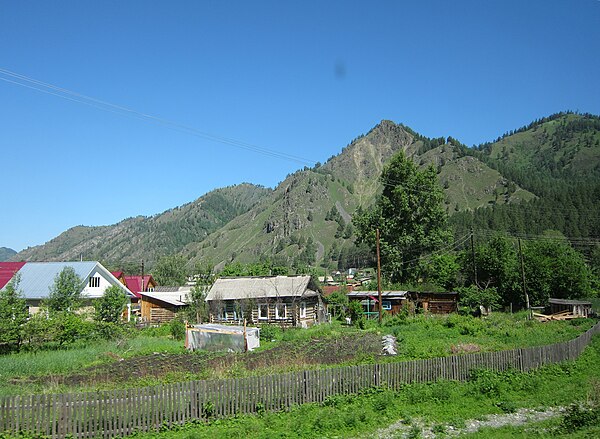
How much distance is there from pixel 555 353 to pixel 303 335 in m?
17.5

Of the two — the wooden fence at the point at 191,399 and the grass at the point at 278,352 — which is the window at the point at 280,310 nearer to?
the grass at the point at 278,352

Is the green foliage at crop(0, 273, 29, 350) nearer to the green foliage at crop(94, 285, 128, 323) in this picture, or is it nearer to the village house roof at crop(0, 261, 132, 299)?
the green foliage at crop(94, 285, 128, 323)

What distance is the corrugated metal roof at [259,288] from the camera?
146ft

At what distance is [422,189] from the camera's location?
210 ft

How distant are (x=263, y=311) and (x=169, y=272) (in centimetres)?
6424

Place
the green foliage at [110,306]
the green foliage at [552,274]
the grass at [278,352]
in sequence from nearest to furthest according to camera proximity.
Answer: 1. the grass at [278,352]
2. the green foliage at [110,306]
3. the green foliage at [552,274]

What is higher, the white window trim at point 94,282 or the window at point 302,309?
the white window trim at point 94,282

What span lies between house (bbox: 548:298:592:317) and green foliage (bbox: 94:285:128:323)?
43.7m

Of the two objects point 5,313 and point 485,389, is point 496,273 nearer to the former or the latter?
point 485,389

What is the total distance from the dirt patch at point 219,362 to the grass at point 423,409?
4024 millimetres

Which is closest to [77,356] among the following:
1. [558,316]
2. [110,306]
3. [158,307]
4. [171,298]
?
[110,306]

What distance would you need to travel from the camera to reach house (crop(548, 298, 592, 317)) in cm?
4919

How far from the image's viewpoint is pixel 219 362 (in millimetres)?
22922

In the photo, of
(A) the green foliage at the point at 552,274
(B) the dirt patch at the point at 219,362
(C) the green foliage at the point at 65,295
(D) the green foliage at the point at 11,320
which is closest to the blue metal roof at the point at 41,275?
(C) the green foliage at the point at 65,295
